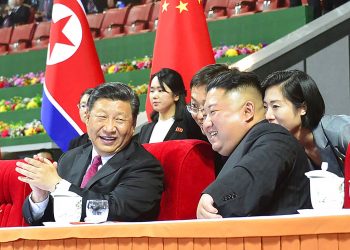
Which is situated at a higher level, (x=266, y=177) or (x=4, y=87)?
(x=266, y=177)

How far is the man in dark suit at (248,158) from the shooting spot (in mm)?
2439

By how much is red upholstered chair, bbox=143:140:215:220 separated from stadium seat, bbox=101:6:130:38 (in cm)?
727

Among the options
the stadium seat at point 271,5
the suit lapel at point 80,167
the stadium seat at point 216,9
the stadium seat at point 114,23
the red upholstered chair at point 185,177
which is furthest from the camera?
the stadium seat at point 114,23

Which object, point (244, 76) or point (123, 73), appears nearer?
point (244, 76)

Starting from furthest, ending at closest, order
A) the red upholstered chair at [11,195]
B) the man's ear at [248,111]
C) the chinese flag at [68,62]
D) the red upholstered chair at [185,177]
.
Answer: the chinese flag at [68,62]
the red upholstered chair at [11,195]
the red upholstered chair at [185,177]
the man's ear at [248,111]

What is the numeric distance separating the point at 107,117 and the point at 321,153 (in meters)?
0.84

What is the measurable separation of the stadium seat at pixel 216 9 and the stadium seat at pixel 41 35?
2.45 metres

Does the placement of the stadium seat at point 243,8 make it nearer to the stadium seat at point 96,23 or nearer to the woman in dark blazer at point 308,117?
the stadium seat at point 96,23

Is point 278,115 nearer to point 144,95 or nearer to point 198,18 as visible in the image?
point 198,18

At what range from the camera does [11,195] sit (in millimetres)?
3512

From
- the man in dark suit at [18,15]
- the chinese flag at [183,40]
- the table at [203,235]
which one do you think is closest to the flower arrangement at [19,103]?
the man in dark suit at [18,15]

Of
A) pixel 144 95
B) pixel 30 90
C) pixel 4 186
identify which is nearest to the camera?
pixel 4 186

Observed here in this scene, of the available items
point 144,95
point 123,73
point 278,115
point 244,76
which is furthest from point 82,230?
point 123,73

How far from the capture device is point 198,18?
5.86 meters
